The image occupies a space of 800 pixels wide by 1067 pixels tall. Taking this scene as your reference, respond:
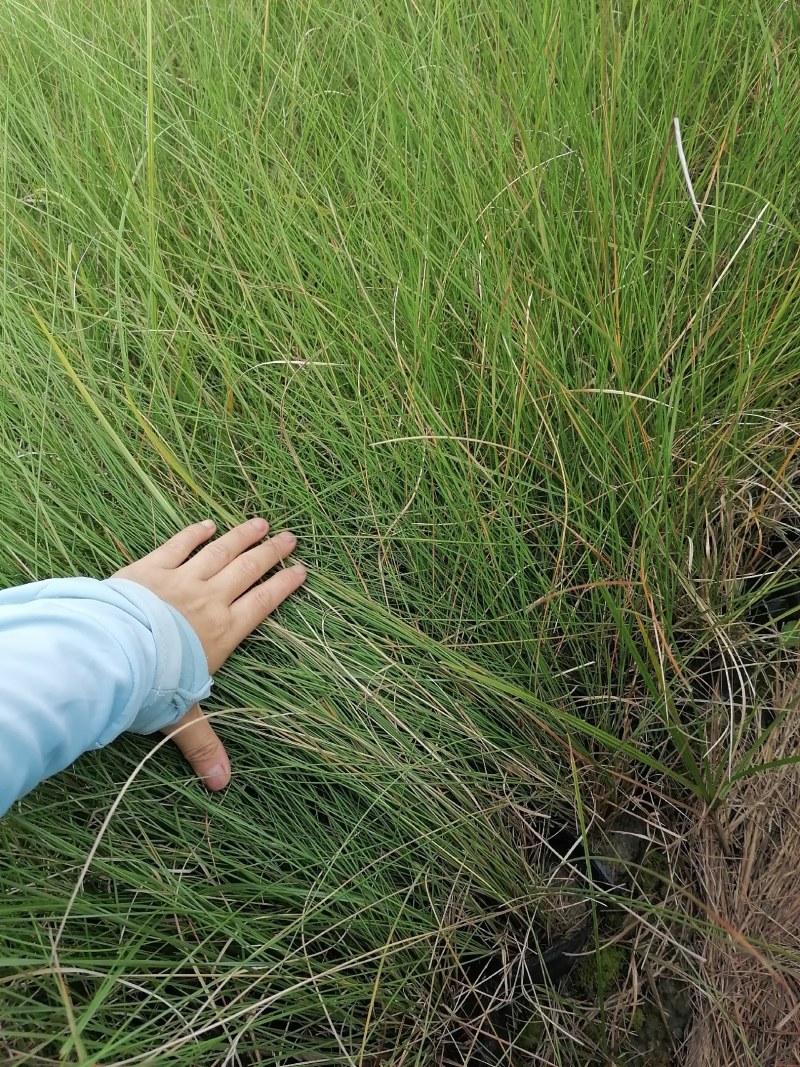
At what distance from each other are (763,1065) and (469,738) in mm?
499

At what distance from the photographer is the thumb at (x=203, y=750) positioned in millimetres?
842

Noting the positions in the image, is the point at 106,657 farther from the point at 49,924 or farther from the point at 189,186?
the point at 189,186

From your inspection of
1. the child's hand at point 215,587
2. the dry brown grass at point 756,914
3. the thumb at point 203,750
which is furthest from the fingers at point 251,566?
the dry brown grass at point 756,914

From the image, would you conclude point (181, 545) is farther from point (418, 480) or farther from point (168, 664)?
point (418, 480)

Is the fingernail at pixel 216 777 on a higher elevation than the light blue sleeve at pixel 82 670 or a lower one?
lower

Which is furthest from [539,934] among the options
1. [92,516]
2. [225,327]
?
[225,327]

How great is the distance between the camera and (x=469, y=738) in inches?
35.1

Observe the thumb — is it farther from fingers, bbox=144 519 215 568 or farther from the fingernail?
fingers, bbox=144 519 215 568

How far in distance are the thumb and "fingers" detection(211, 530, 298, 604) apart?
16 centimetres

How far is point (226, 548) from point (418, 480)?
0.95 feet

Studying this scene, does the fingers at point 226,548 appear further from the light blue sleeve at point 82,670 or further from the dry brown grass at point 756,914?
the dry brown grass at point 756,914

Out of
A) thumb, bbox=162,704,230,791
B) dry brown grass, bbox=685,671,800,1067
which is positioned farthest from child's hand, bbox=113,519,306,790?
dry brown grass, bbox=685,671,800,1067

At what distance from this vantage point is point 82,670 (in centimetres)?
68

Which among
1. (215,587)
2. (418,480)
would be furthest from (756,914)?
(215,587)
